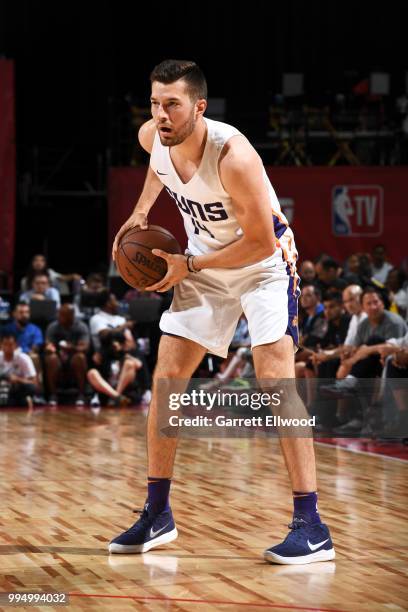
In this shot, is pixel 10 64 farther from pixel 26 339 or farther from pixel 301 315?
pixel 301 315

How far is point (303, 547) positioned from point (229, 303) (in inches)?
37.6

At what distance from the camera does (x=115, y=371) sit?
11.2m

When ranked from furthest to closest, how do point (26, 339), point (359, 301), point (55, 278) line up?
1. point (55, 278)
2. point (26, 339)
3. point (359, 301)

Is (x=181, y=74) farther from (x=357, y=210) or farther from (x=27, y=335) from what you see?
(x=357, y=210)

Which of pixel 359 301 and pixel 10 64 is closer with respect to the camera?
pixel 359 301

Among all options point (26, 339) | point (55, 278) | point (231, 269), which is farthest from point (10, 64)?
point (231, 269)

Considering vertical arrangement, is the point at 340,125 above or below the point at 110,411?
above

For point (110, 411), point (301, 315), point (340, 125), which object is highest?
point (340, 125)

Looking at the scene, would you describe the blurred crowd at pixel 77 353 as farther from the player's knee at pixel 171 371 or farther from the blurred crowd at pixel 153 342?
the player's knee at pixel 171 371

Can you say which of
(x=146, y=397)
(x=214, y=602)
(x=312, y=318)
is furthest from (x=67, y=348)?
(x=214, y=602)

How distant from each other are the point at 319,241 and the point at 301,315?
4190 millimetres

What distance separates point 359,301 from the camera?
28.2 ft

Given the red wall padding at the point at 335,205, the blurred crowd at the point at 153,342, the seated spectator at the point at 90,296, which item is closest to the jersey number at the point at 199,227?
the blurred crowd at the point at 153,342

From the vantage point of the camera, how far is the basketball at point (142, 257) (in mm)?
3842
